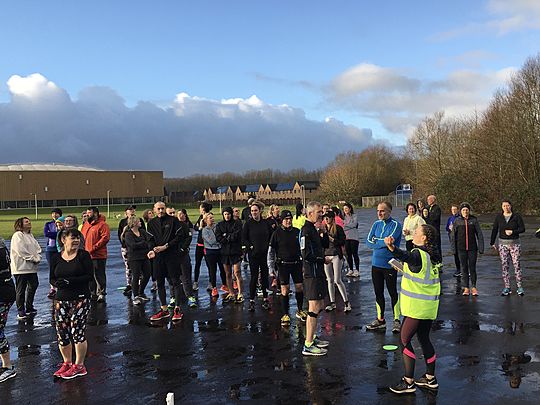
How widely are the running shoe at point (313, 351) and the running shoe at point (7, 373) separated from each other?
348 centimetres

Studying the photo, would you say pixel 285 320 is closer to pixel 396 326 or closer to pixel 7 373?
pixel 396 326

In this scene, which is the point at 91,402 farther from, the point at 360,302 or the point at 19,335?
the point at 360,302

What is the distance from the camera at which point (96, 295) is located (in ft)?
33.9

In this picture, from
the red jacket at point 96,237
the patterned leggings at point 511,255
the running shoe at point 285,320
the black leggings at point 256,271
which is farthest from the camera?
the red jacket at point 96,237

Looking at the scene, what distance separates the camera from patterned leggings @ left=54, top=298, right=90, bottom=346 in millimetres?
5711

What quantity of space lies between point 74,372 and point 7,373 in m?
0.79

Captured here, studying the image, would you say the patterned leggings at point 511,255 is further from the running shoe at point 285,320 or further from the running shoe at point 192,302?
the running shoe at point 192,302

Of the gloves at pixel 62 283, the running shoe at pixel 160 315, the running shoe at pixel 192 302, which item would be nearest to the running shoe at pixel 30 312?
the running shoe at pixel 160 315

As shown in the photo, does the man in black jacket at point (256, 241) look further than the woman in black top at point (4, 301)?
Yes

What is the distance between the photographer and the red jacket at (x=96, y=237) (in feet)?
32.6

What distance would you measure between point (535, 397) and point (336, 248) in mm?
4441

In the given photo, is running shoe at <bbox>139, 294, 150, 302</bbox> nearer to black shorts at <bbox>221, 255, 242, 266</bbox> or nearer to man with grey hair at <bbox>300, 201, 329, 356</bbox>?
black shorts at <bbox>221, 255, 242, 266</bbox>

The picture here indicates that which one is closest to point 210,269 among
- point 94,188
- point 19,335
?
point 19,335

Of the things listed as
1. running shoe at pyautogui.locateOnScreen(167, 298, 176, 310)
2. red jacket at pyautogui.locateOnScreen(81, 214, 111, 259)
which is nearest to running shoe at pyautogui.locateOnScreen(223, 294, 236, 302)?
running shoe at pyautogui.locateOnScreen(167, 298, 176, 310)
